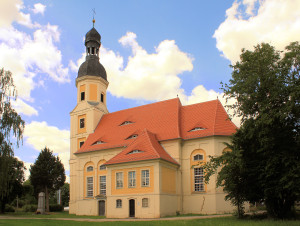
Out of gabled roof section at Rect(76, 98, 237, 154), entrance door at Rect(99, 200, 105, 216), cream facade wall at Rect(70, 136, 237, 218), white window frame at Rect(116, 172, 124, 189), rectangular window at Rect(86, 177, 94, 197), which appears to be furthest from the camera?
rectangular window at Rect(86, 177, 94, 197)

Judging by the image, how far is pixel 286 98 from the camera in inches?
766

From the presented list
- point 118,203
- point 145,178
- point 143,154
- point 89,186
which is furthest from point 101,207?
point 143,154

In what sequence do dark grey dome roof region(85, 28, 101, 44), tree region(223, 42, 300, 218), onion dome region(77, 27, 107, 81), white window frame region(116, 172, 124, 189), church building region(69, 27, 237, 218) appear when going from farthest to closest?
1. dark grey dome roof region(85, 28, 101, 44)
2. onion dome region(77, 27, 107, 81)
3. white window frame region(116, 172, 124, 189)
4. church building region(69, 27, 237, 218)
5. tree region(223, 42, 300, 218)

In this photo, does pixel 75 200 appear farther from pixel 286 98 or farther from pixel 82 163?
pixel 286 98

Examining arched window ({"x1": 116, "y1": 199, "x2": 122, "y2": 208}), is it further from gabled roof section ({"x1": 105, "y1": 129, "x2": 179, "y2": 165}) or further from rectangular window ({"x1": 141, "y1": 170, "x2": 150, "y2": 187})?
gabled roof section ({"x1": 105, "y1": 129, "x2": 179, "y2": 165})

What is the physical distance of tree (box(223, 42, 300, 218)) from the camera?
18828mm

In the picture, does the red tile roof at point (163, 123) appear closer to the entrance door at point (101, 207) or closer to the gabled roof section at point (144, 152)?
the gabled roof section at point (144, 152)

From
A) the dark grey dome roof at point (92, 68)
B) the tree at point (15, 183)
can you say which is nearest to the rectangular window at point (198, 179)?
the dark grey dome roof at point (92, 68)

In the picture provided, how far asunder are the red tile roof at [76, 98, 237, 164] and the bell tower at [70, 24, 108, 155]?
1.60 meters

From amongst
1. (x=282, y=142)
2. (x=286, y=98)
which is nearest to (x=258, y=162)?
(x=282, y=142)

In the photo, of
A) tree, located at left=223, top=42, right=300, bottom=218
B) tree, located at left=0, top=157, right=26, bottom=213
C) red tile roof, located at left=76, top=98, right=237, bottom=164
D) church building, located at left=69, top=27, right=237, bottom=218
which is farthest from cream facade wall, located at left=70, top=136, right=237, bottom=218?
tree, located at left=0, top=157, right=26, bottom=213

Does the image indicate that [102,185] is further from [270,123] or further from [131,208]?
[270,123]

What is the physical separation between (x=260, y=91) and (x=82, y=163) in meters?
23.7

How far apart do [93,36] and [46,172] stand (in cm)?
2138
